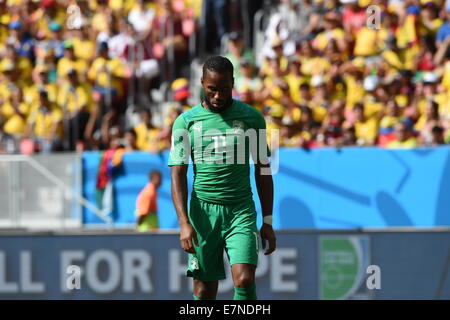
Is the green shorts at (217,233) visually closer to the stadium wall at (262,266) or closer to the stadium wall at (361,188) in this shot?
the stadium wall at (262,266)

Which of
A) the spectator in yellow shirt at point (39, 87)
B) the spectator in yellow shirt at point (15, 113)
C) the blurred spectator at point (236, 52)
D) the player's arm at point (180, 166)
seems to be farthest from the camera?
the spectator in yellow shirt at point (39, 87)

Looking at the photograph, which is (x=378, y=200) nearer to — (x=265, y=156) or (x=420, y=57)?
(x=420, y=57)

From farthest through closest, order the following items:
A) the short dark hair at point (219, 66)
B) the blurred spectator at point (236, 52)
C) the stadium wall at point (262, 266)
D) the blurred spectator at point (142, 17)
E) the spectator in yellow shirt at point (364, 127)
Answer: the blurred spectator at point (142, 17)
the blurred spectator at point (236, 52)
the spectator in yellow shirt at point (364, 127)
the stadium wall at point (262, 266)
the short dark hair at point (219, 66)

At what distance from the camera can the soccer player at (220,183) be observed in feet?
23.6

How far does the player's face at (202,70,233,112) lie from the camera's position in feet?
22.9

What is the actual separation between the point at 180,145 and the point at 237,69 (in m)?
7.93

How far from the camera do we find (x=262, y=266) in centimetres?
1081

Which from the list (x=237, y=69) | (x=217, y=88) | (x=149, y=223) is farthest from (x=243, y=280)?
(x=237, y=69)

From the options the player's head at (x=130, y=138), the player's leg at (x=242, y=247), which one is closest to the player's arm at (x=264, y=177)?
the player's leg at (x=242, y=247)

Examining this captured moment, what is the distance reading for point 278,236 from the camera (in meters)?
10.7

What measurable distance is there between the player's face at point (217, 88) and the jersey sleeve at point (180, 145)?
26cm
